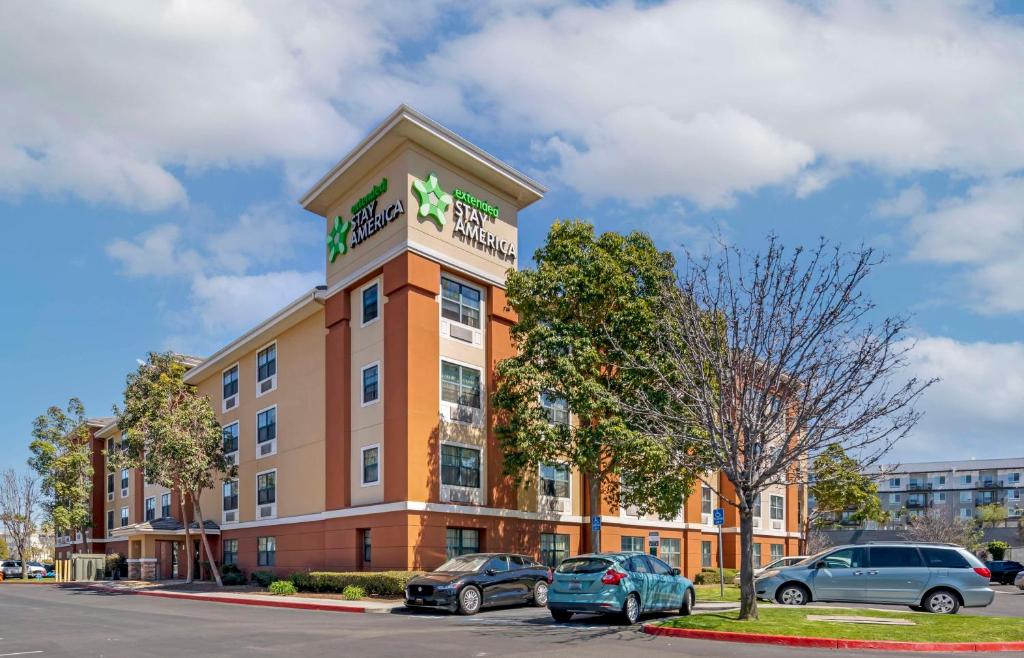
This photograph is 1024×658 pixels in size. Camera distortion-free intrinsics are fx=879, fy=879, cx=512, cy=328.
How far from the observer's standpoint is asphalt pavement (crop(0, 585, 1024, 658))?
14.8m

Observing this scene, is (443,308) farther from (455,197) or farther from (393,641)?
(393,641)

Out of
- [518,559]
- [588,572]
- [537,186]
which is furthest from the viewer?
[537,186]

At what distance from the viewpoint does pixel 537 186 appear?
121ft

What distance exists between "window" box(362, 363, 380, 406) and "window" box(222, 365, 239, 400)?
14649 mm

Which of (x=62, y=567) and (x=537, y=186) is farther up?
(x=537, y=186)

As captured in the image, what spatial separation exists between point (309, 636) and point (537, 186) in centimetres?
2372

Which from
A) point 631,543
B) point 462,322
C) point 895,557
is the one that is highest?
point 462,322

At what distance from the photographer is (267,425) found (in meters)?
41.8

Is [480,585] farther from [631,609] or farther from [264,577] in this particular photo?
[264,577]

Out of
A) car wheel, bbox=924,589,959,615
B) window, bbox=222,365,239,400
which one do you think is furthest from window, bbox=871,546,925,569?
window, bbox=222,365,239,400

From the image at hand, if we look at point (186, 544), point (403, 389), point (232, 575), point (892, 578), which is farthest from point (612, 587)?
point (186, 544)

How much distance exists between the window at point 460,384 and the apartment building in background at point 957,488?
8512 centimetres

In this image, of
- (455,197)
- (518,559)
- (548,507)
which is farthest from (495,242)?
(518,559)

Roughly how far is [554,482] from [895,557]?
16.6m
